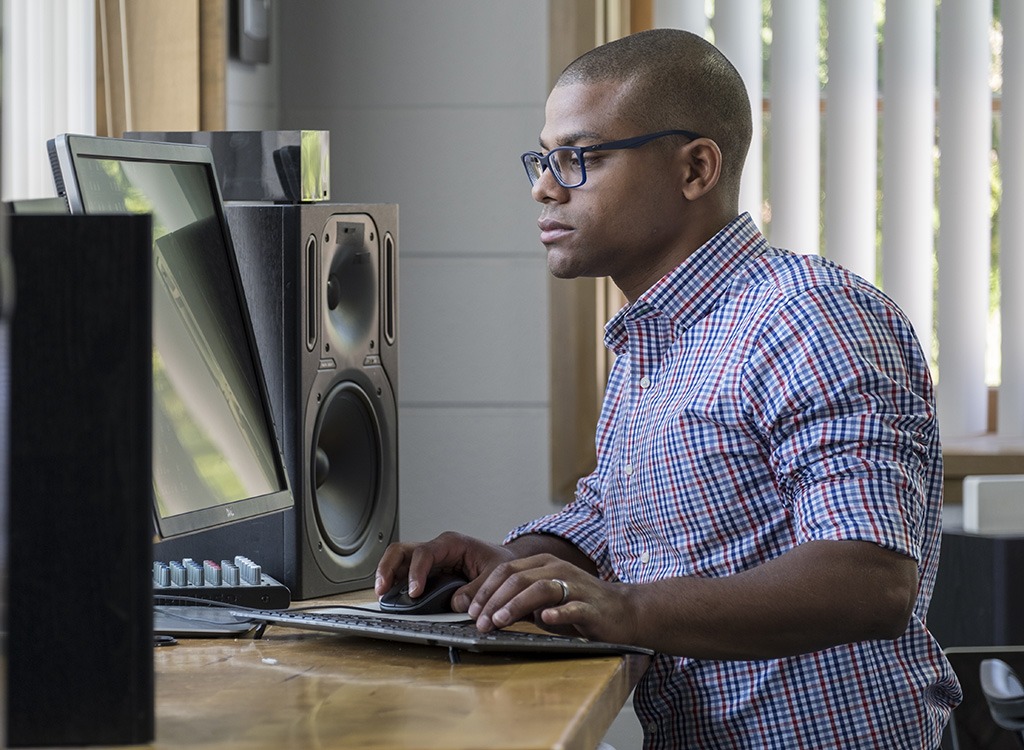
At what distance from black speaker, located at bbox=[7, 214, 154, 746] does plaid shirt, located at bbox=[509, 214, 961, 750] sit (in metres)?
0.71

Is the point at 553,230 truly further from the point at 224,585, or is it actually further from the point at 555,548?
the point at 224,585

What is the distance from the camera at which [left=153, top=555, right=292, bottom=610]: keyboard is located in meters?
1.56

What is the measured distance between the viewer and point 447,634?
1.25 metres

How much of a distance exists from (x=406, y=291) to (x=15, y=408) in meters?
2.28

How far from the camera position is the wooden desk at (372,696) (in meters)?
0.95

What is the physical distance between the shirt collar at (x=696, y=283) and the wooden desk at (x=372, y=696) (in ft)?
1.53

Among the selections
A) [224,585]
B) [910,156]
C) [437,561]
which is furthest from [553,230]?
[910,156]

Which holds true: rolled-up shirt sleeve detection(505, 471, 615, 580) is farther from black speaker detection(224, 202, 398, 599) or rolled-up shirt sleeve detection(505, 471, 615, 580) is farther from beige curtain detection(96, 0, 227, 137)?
beige curtain detection(96, 0, 227, 137)

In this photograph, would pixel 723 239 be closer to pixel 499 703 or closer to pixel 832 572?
pixel 832 572

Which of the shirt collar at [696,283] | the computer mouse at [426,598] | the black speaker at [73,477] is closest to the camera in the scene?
the black speaker at [73,477]

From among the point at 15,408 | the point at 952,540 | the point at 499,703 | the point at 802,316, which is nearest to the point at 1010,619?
the point at 952,540

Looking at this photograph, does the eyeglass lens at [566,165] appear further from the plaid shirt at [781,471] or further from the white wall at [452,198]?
the white wall at [452,198]

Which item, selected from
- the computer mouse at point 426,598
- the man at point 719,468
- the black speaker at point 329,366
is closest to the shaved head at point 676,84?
the man at point 719,468

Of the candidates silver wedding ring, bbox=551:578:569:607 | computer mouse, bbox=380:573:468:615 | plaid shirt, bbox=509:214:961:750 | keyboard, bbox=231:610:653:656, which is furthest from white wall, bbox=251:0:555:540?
silver wedding ring, bbox=551:578:569:607
